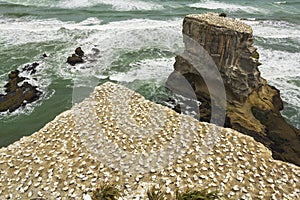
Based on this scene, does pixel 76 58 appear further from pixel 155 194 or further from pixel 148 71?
pixel 155 194

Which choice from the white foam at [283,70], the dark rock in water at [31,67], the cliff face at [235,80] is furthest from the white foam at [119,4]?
the cliff face at [235,80]

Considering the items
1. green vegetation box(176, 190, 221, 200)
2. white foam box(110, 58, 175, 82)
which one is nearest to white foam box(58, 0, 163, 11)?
white foam box(110, 58, 175, 82)

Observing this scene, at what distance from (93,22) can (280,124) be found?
104 feet

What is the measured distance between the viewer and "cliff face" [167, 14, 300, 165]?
1770 cm

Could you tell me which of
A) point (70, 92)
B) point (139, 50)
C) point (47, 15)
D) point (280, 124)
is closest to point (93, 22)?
point (47, 15)

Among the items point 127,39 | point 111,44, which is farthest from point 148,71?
point 127,39

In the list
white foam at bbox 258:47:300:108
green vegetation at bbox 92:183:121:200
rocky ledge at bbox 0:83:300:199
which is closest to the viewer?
green vegetation at bbox 92:183:121:200

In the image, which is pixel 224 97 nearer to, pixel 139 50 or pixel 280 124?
pixel 280 124

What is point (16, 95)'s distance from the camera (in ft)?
71.9

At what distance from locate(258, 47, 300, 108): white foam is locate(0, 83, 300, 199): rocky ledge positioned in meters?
14.9

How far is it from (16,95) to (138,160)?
50.9 feet

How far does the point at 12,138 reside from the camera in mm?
18281

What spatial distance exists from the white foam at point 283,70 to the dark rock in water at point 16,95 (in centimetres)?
2062

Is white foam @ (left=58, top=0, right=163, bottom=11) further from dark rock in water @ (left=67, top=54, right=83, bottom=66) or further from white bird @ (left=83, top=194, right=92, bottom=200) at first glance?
white bird @ (left=83, top=194, right=92, bottom=200)
